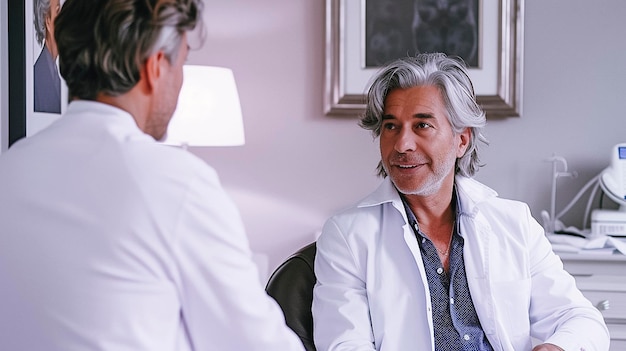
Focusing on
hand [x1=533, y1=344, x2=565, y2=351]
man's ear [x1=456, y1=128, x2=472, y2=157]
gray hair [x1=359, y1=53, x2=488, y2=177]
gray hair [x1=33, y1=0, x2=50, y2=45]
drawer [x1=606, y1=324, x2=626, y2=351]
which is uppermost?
gray hair [x1=33, y1=0, x2=50, y2=45]

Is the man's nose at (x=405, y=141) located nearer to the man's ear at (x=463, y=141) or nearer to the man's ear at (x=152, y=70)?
the man's ear at (x=463, y=141)

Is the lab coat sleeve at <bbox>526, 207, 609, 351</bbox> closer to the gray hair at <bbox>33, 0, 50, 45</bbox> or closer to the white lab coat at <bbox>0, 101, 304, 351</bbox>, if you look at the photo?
the white lab coat at <bbox>0, 101, 304, 351</bbox>

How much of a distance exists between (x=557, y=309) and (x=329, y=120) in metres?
1.58

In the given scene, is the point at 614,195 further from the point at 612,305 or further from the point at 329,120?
the point at 329,120

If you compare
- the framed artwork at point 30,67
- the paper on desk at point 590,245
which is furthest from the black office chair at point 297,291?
the paper on desk at point 590,245

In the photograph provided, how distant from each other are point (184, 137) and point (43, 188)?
192 centimetres

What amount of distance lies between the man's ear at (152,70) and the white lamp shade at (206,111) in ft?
5.94

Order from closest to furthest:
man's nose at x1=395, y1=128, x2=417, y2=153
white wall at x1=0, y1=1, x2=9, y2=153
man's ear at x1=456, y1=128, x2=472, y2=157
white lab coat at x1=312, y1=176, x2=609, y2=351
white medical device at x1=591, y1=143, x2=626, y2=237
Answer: white wall at x1=0, y1=1, x2=9, y2=153 → white lab coat at x1=312, y1=176, x2=609, y2=351 → man's nose at x1=395, y1=128, x2=417, y2=153 → man's ear at x1=456, y1=128, x2=472, y2=157 → white medical device at x1=591, y1=143, x2=626, y2=237

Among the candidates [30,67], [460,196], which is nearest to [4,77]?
[30,67]

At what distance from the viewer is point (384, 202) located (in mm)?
1937

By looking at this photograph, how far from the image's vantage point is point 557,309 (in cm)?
187

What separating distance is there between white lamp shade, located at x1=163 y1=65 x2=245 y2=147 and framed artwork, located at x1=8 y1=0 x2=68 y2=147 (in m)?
0.99

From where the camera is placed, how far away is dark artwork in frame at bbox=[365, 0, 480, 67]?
316 centimetres

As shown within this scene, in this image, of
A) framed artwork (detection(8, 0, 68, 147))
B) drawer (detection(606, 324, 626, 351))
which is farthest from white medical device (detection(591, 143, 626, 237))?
framed artwork (detection(8, 0, 68, 147))
